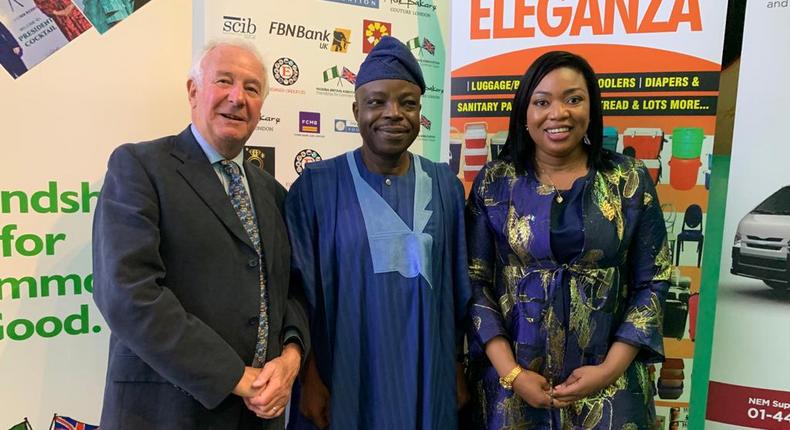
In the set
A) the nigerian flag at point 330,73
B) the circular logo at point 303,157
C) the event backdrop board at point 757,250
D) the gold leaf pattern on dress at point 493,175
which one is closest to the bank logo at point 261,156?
the circular logo at point 303,157

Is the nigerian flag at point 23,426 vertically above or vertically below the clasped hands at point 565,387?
below

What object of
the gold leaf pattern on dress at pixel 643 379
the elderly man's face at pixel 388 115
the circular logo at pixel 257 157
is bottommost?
the gold leaf pattern on dress at pixel 643 379

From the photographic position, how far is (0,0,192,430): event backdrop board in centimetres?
193

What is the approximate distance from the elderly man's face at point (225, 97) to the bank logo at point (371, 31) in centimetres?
99

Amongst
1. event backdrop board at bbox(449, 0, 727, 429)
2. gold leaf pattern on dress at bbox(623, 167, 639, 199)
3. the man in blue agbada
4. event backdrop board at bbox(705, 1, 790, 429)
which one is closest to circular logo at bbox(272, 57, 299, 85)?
the man in blue agbada

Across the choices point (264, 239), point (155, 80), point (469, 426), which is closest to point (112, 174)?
point (264, 239)

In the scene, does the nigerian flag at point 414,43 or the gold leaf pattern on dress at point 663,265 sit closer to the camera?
the gold leaf pattern on dress at point 663,265

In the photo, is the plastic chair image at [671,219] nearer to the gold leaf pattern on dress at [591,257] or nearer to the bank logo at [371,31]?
the gold leaf pattern on dress at [591,257]

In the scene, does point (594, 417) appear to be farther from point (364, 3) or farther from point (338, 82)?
point (364, 3)

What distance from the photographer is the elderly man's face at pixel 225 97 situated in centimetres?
153

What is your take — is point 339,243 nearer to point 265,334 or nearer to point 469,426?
point 265,334

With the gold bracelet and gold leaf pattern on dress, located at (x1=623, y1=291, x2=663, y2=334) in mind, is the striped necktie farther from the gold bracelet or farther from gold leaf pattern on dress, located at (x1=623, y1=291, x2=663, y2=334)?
gold leaf pattern on dress, located at (x1=623, y1=291, x2=663, y2=334)

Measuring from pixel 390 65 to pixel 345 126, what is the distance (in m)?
0.82

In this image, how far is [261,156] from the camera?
235 cm
